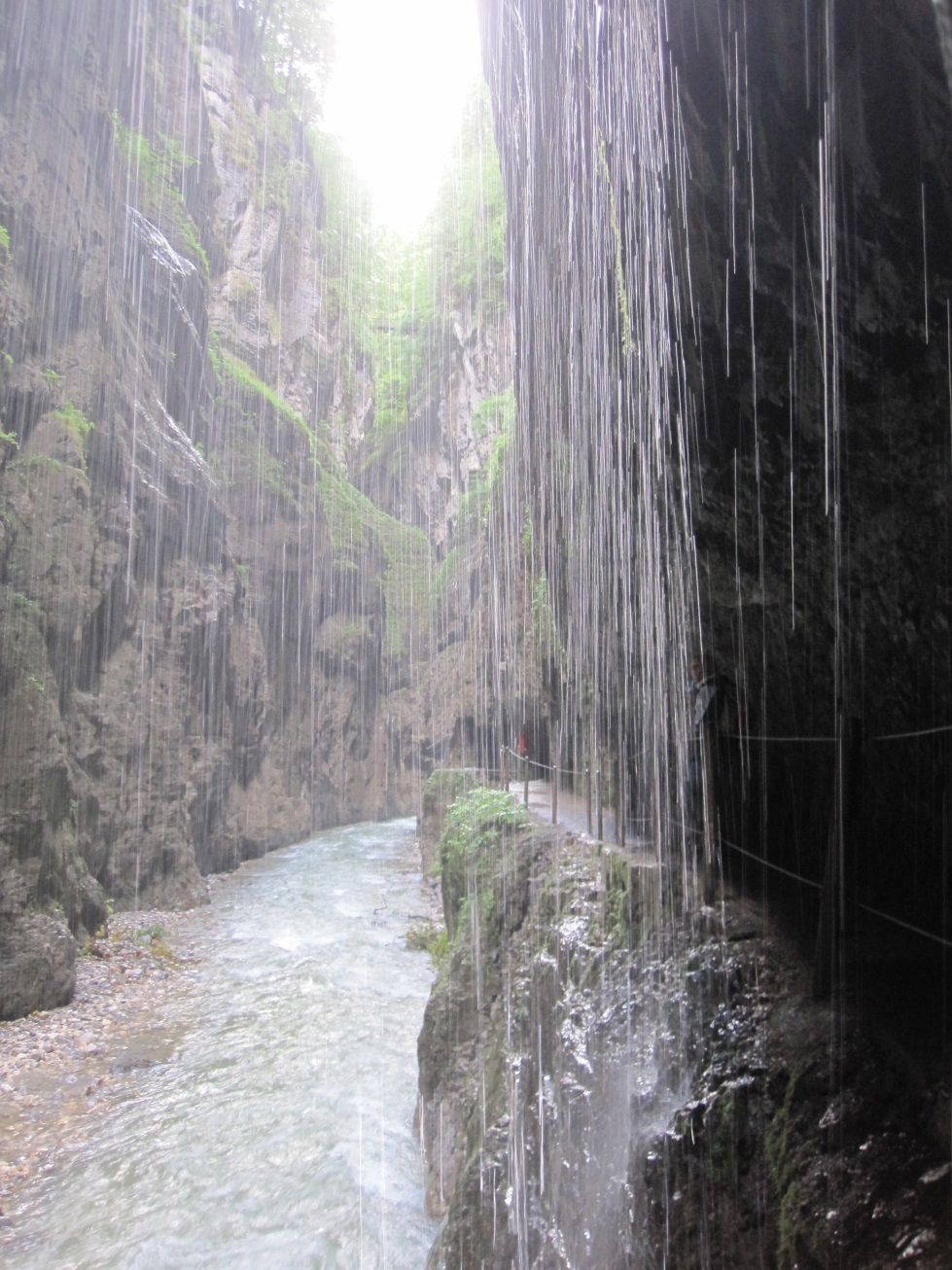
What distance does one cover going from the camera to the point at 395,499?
39.6 metres

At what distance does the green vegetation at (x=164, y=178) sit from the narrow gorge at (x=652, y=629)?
0.39m

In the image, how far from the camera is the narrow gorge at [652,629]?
311 centimetres

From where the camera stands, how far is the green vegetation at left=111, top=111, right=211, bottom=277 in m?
17.2

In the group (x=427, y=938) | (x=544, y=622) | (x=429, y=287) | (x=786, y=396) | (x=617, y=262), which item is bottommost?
(x=427, y=938)

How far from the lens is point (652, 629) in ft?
22.2

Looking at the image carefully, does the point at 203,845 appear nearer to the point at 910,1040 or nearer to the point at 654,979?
the point at 654,979

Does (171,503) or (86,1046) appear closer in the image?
(86,1046)

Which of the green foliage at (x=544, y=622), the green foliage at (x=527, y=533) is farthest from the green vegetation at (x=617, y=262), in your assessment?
the green foliage at (x=527, y=533)

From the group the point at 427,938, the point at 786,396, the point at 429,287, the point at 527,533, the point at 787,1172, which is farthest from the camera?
the point at 429,287

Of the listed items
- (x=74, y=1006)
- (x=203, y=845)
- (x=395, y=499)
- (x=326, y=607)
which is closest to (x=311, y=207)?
(x=395, y=499)

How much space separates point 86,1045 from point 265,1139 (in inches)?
101

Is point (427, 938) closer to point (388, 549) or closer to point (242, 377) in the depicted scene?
point (242, 377)

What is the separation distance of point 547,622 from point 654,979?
7.15m

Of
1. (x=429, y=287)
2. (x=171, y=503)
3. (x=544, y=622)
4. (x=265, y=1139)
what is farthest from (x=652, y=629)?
(x=429, y=287)
